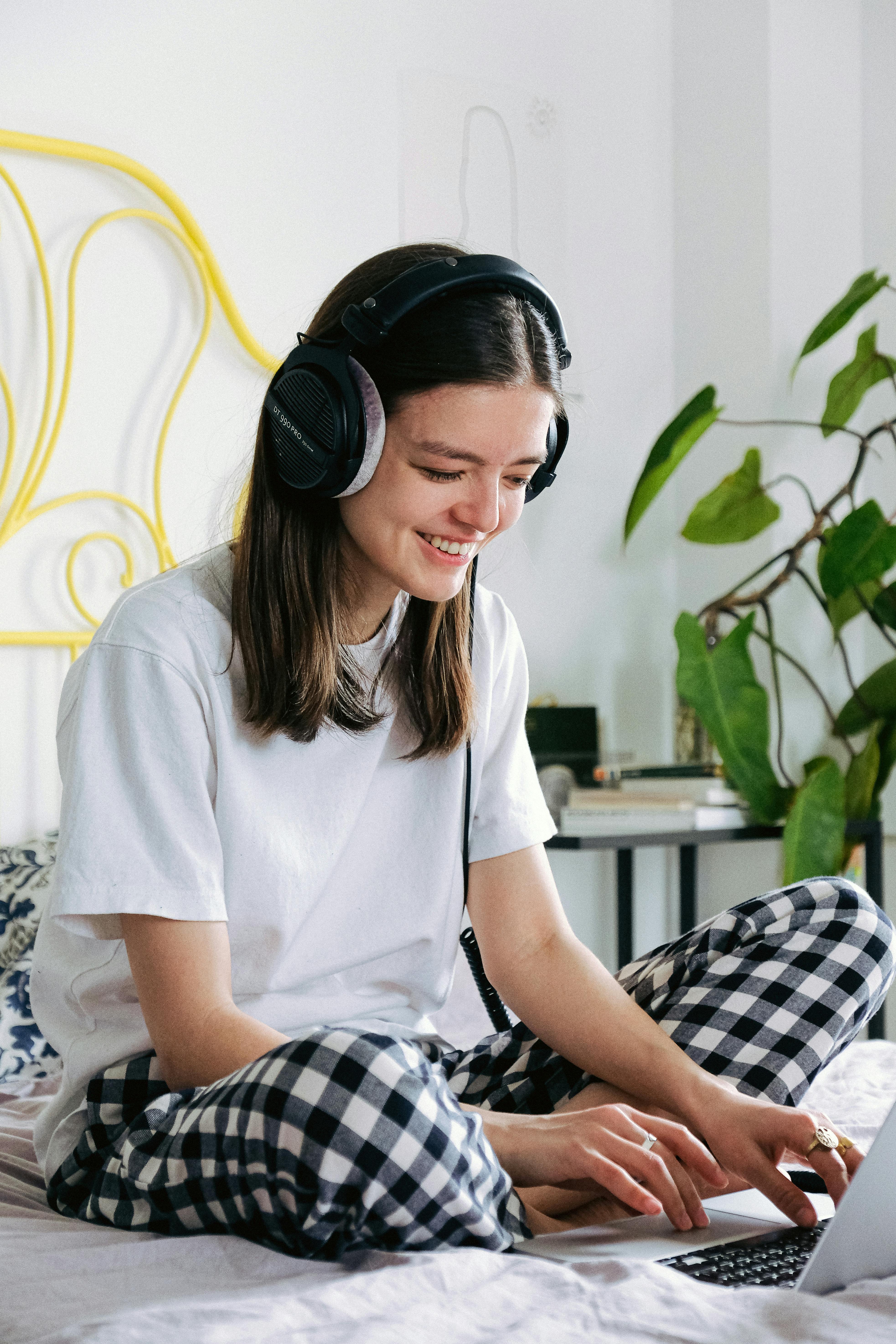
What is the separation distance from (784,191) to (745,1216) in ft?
6.97

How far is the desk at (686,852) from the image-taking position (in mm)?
2213

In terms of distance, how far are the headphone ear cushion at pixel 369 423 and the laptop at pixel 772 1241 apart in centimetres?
53

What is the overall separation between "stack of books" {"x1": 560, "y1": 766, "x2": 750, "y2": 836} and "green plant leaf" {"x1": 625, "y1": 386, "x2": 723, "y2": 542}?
43 cm

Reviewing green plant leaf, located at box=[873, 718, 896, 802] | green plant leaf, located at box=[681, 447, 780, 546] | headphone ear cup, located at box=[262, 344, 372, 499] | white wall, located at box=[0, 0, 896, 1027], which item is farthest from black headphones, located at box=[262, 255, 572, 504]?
green plant leaf, located at box=[873, 718, 896, 802]

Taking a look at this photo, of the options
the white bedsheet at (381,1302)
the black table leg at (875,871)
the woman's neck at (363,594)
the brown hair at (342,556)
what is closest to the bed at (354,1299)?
the white bedsheet at (381,1302)

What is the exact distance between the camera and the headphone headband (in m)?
0.95

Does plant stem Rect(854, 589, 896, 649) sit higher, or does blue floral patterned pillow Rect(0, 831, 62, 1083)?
plant stem Rect(854, 589, 896, 649)

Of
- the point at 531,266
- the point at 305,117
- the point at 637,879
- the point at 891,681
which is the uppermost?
the point at 305,117

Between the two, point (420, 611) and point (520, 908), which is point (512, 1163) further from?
point (420, 611)

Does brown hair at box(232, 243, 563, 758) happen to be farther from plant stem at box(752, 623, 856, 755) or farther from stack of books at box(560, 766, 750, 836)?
plant stem at box(752, 623, 856, 755)

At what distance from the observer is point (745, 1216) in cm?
89

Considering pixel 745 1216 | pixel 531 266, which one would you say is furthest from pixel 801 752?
pixel 745 1216

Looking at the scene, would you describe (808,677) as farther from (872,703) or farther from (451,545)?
(451,545)

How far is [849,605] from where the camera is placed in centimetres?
235
